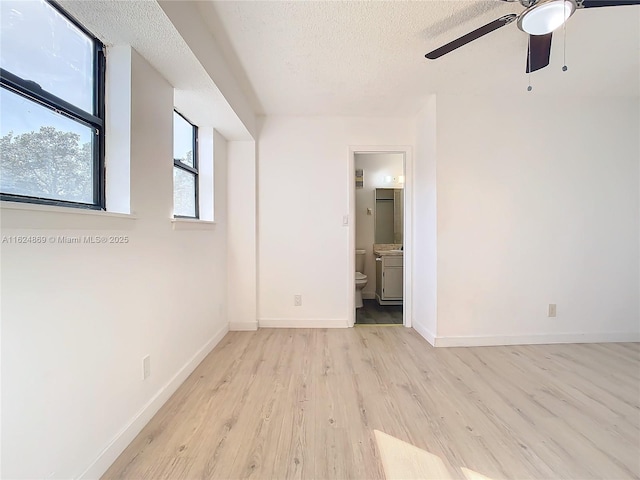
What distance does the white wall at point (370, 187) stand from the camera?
15.2 feet

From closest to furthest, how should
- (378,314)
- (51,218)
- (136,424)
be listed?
(51,218), (136,424), (378,314)

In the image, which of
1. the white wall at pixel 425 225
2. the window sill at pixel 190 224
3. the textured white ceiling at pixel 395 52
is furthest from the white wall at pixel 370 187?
the window sill at pixel 190 224

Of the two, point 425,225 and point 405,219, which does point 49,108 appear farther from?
point 405,219

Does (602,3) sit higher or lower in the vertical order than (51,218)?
higher

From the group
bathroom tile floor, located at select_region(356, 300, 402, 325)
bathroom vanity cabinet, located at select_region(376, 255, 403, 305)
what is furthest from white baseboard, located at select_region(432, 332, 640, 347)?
bathroom vanity cabinet, located at select_region(376, 255, 403, 305)

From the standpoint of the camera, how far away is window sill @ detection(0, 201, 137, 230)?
86 centimetres

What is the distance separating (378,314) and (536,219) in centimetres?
206

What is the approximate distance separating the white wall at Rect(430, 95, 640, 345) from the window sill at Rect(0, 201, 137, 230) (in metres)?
2.49

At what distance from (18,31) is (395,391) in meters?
2.51

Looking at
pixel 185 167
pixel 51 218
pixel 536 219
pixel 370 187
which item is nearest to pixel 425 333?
pixel 536 219

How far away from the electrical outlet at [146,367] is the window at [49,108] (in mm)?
852

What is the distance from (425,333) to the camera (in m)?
2.82

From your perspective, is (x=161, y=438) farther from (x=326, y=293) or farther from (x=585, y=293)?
(x=585, y=293)

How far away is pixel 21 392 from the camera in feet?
2.94
